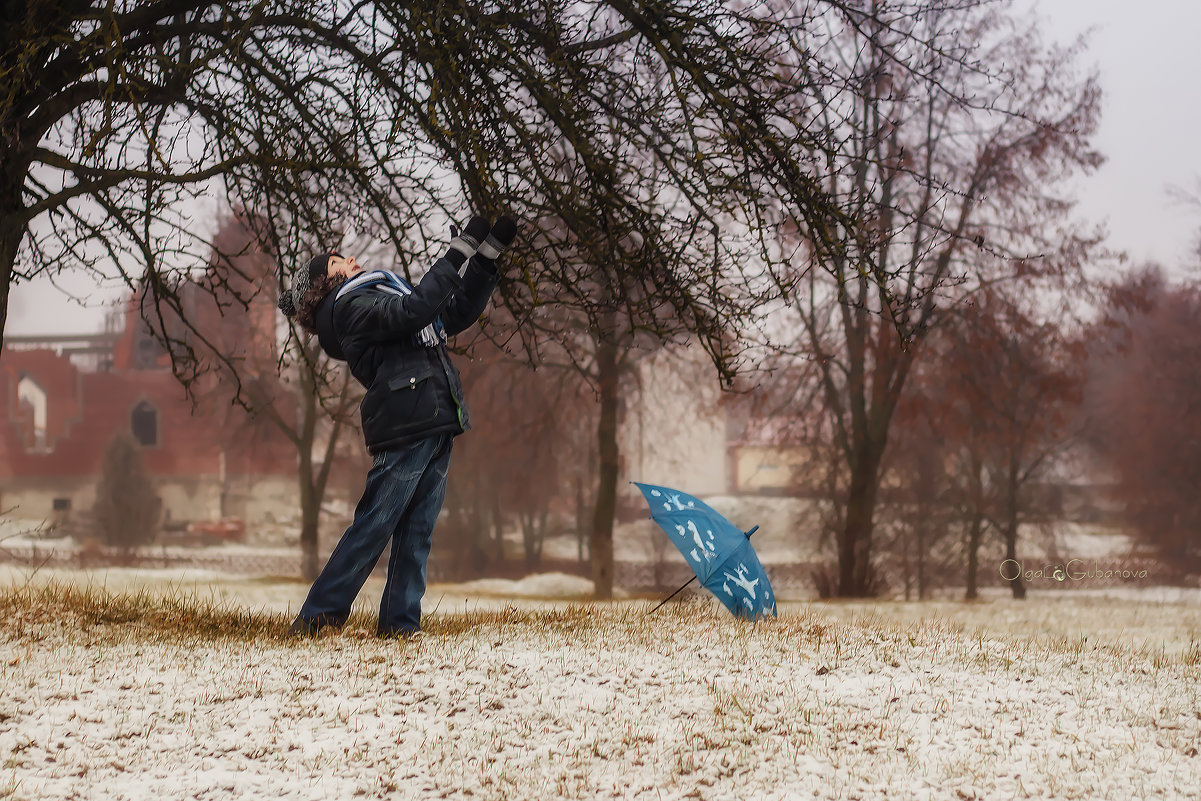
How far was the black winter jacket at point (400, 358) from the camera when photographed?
554 cm

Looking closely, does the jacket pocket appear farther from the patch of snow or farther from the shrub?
the shrub

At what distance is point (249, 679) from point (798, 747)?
2.46 meters

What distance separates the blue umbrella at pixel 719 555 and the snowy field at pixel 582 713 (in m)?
0.31

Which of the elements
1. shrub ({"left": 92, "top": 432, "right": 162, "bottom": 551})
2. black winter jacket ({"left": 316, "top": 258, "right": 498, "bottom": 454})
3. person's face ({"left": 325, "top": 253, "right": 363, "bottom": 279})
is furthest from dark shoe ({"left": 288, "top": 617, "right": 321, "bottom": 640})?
shrub ({"left": 92, "top": 432, "right": 162, "bottom": 551})

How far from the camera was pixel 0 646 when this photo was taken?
5.58m

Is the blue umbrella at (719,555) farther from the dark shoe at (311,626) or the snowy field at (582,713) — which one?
the dark shoe at (311,626)

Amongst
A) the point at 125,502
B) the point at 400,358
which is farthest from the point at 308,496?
the point at 400,358

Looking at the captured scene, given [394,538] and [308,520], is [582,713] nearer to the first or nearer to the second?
[394,538]

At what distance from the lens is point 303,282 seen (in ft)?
19.5

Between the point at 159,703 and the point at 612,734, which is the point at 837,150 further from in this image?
the point at 159,703

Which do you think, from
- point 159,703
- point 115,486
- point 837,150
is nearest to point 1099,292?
point 837,150

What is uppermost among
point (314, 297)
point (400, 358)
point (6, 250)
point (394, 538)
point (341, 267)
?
point (6, 250)

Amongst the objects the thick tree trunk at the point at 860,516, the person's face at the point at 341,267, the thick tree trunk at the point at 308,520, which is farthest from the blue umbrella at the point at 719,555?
the thick tree trunk at the point at 308,520

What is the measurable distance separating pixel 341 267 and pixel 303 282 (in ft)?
0.74
